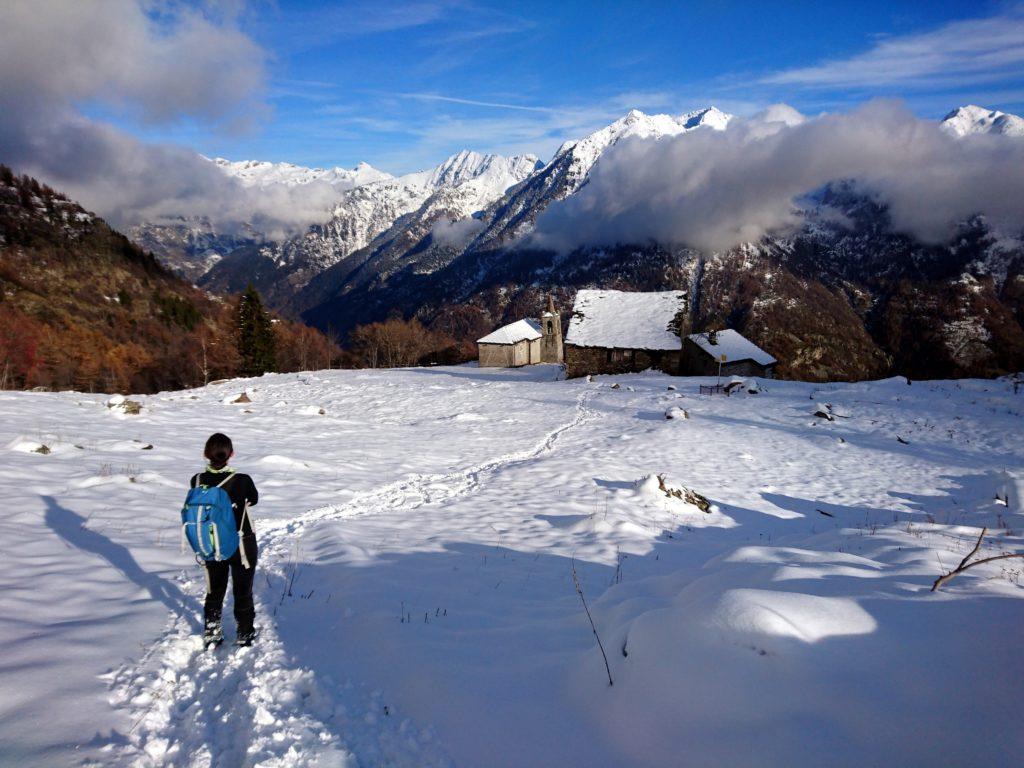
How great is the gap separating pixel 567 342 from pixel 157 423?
1306 inches

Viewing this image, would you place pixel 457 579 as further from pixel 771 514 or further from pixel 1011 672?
pixel 771 514

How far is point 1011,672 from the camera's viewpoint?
10.2ft

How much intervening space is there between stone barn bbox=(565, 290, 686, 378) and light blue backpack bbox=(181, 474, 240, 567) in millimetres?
40149

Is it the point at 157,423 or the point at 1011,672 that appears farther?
the point at 157,423

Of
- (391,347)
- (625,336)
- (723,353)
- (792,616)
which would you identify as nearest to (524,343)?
(625,336)

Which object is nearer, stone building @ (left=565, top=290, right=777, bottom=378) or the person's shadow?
the person's shadow

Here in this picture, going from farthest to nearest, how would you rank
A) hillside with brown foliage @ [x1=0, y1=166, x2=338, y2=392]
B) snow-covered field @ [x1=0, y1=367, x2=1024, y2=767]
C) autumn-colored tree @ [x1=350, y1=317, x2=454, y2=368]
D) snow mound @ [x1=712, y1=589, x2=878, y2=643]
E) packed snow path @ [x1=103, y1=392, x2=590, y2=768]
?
autumn-colored tree @ [x1=350, y1=317, x2=454, y2=368]
hillside with brown foliage @ [x1=0, y1=166, x2=338, y2=392]
snow mound @ [x1=712, y1=589, x2=878, y2=643]
packed snow path @ [x1=103, y1=392, x2=590, y2=768]
snow-covered field @ [x1=0, y1=367, x2=1024, y2=767]

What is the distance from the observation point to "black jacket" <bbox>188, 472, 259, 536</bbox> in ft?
15.5

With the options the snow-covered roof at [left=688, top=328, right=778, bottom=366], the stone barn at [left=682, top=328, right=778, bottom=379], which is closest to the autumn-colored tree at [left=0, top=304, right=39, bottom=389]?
the stone barn at [left=682, top=328, right=778, bottom=379]

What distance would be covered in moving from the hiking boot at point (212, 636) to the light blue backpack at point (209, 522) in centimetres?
63

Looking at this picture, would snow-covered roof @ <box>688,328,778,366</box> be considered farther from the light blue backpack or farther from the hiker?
the light blue backpack

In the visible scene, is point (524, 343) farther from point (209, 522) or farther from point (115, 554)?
point (209, 522)

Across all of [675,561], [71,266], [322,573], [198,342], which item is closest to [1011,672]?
[675,561]

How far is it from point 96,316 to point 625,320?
99.2 m
